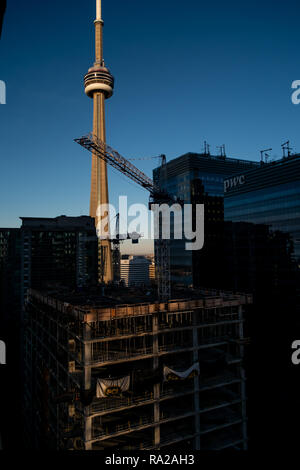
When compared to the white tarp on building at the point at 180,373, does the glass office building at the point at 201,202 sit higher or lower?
higher

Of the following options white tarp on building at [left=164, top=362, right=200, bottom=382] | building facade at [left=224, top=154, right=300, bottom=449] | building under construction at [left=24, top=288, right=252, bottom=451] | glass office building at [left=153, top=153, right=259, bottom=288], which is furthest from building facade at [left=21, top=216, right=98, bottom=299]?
white tarp on building at [left=164, top=362, right=200, bottom=382]

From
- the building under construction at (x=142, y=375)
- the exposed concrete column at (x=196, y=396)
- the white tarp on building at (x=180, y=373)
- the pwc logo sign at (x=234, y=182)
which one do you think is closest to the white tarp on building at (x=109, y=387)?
the building under construction at (x=142, y=375)

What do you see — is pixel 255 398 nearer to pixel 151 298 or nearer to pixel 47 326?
pixel 151 298

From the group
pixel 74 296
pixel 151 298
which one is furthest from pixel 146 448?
pixel 74 296

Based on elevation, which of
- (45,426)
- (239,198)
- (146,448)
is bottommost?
(45,426)

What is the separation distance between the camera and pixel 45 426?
5375 centimetres

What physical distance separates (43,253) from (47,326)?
7470 centimetres

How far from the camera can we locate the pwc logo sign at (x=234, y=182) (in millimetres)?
114438

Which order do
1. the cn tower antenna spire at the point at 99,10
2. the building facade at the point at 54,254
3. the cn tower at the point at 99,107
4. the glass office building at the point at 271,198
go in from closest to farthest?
1. the glass office building at the point at 271,198
2. the building facade at the point at 54,254
3. the cn tower at the point at 99,107
4. the cn tower antenna spire at the point at 99,10

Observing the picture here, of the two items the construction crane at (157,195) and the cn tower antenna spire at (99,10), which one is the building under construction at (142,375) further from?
the cn tower antenna spire at (99,10)

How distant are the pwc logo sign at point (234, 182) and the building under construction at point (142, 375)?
2863 inches

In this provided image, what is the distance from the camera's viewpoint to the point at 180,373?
136ft

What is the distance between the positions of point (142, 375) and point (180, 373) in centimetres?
541

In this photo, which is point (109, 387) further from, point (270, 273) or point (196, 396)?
point (270, 273)
